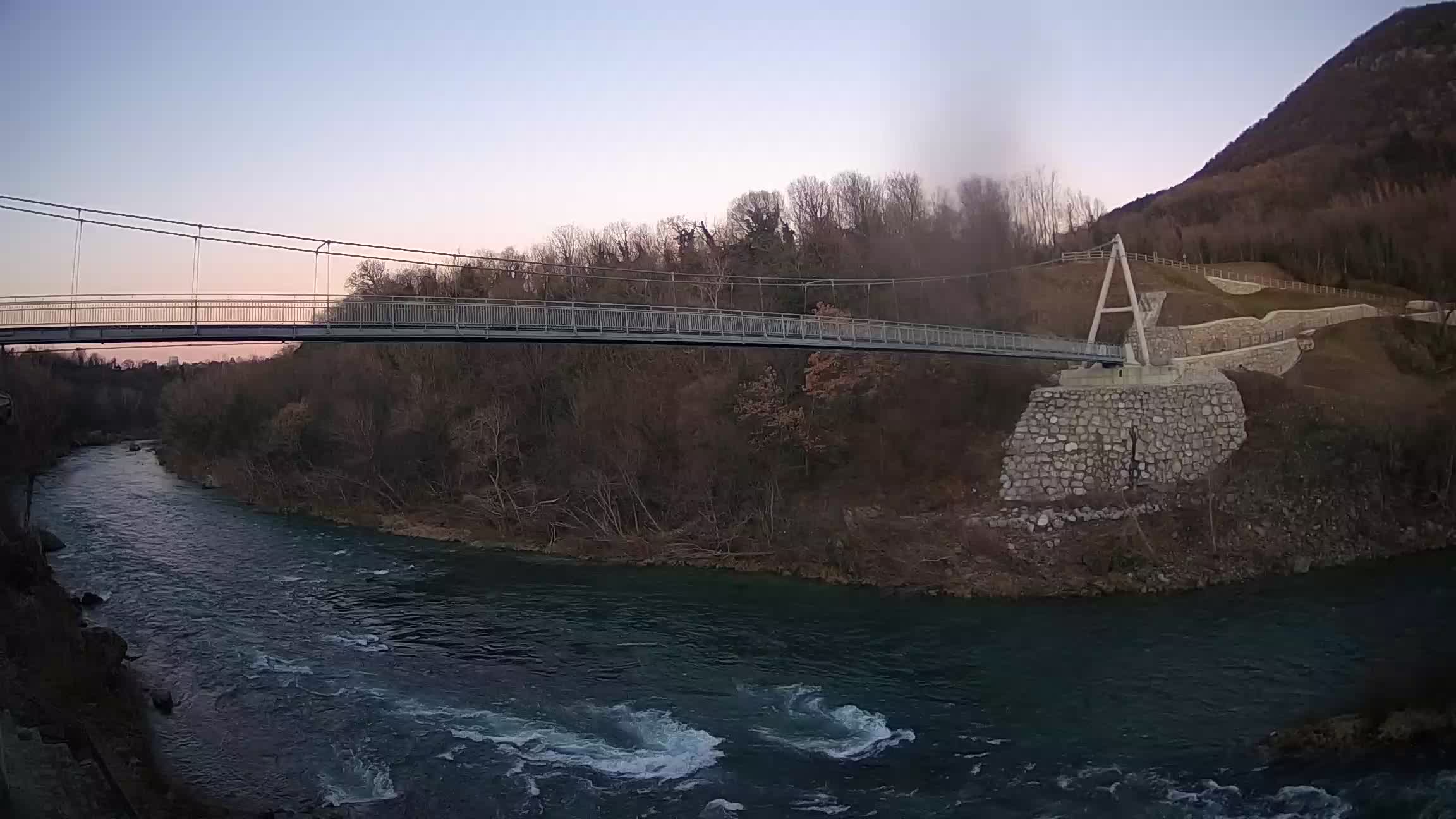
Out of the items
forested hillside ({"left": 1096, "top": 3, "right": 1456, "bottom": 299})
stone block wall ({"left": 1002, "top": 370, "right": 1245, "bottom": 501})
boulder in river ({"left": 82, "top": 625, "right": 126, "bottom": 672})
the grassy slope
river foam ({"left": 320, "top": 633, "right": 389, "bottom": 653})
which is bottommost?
river foam ({"left": 320, "top": 633, "right": 389, "bottom": 653})

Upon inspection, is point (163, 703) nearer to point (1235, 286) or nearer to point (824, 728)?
point (824, 728)

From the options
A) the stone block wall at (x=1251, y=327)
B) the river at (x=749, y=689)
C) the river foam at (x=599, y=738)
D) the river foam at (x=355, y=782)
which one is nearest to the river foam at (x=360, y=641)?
the river at (x=749, y=689)

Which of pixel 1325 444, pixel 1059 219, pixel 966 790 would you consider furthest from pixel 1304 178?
pixel 966 790

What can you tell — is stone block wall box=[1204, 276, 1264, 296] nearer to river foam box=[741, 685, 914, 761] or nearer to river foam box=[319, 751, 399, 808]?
river foam box=[741, 685, 914, 761]

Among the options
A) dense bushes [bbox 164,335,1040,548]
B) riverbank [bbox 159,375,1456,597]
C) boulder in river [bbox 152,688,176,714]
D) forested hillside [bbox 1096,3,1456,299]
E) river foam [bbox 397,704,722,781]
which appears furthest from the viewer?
forested hillside [bbox 1096,3,1456,299]

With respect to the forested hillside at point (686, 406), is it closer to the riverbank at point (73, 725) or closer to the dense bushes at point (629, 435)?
the dense bushes at point (629, 435)

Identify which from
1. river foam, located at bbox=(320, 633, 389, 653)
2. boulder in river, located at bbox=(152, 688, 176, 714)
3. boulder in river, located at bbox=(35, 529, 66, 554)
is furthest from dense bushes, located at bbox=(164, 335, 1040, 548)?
boulder in river, located at bbox=(152, 688, 176, 714)

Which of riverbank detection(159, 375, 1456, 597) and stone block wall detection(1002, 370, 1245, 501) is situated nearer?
riverbank detection(159, 375, 1456, 597)
